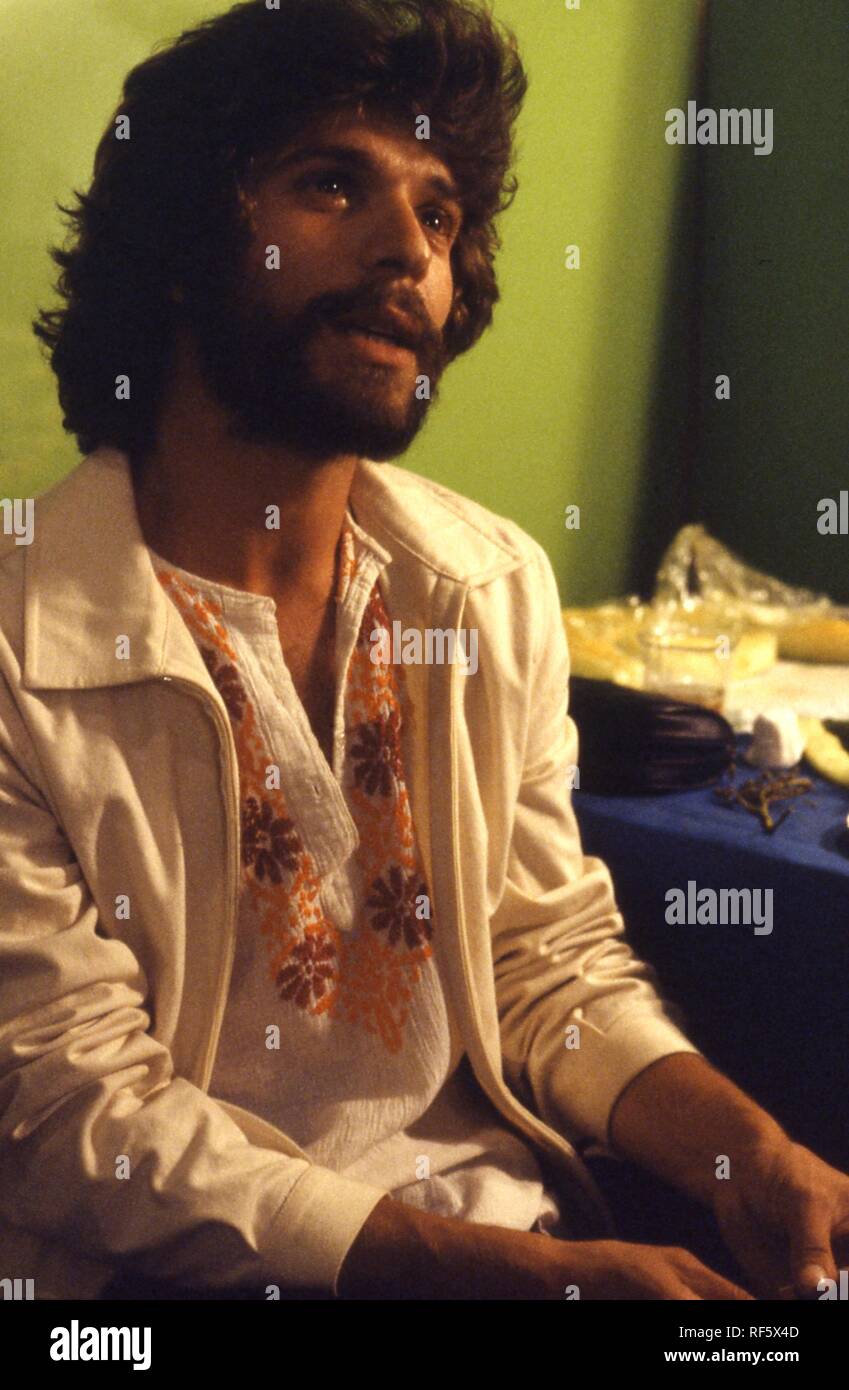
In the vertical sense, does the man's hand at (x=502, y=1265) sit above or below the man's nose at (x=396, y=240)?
below

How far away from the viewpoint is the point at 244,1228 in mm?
778

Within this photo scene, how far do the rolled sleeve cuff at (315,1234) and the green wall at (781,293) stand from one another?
1.53 meters

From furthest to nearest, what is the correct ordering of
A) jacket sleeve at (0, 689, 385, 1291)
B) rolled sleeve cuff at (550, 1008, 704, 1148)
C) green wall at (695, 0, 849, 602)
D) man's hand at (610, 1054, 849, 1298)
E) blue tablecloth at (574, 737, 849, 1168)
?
green wall at (695, 0, 849, 602) < blue tablecloth at (574, 737, 849, 1168) < rolled sleeve cuff at (550, 1008, 704, 1148) < man's hand at (610, 1054, 849, 1298) < jacket sleeve at (0, 689, 385, 1291)

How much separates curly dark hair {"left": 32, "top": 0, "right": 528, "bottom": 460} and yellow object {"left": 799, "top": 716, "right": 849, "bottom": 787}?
0.68 m

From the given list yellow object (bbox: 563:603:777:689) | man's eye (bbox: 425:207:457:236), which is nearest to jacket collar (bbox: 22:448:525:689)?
man's eye (bbox: 425:207:457:236)

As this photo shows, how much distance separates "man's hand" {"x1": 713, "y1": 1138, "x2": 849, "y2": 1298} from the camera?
2.87 ft

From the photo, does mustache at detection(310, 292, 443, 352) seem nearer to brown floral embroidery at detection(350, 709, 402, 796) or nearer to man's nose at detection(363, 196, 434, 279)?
man's nose at detection(363, 196, 434, 279)

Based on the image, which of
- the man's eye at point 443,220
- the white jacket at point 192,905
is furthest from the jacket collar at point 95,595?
the man's eye at point 443,220

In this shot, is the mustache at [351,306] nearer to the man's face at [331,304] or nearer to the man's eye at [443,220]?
Answer: the man's face at [331,304]

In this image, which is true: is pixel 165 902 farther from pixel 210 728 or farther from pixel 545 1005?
pixel 545 1005

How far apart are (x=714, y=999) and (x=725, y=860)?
0.13 meters

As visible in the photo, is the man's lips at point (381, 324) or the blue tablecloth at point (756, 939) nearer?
the man's lips at point (381, 324)

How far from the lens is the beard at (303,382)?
0.94 m
